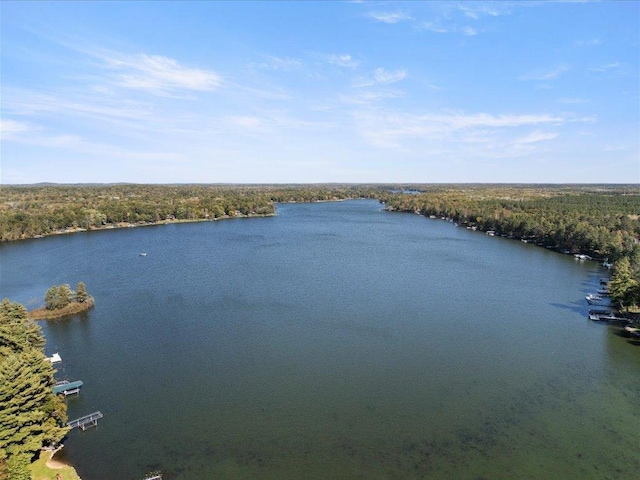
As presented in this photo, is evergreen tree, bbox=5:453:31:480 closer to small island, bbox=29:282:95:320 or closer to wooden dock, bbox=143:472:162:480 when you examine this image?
wooden dock, bbox=143:472:162:480

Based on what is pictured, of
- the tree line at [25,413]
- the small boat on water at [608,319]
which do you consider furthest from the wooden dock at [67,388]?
the small boat on water at [608,319]

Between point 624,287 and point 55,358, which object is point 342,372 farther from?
point 624,287

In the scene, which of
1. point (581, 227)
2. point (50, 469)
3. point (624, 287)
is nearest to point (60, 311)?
point (50, 469)

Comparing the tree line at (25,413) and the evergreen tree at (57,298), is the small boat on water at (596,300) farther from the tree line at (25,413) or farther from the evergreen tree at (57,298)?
the evergreen tree at (57,298)

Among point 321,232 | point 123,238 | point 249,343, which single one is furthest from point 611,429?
point 123,238

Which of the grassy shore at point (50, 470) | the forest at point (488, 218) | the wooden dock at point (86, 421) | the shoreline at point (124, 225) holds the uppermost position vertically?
the forest at point (488, 218)

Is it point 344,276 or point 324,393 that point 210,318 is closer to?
point 324,393
